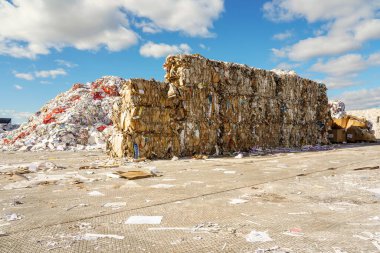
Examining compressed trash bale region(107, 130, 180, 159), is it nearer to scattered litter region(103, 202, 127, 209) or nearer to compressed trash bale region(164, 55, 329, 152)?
compressed trash bale region(164, 55, 329, 152)

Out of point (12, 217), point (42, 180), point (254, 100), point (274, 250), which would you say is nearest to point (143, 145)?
point (42, 180)

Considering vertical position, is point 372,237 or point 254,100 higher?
point 254,100

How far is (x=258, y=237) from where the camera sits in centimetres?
246

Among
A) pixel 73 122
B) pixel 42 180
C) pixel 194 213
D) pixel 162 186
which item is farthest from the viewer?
pixel 73 122

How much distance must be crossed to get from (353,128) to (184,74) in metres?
11.9

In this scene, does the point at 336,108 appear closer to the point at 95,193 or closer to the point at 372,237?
the point at 95,193

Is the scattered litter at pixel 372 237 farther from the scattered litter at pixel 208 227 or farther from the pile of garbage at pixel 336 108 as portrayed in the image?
the pile of garbage at pixel 336 108

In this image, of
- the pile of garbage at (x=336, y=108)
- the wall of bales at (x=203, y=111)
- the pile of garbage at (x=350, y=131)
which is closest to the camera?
the wall of bales at (x=203, y=111)

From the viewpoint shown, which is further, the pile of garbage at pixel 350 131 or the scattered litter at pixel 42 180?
the pile of garbage at pixel 350 131

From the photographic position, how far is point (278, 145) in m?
12.8

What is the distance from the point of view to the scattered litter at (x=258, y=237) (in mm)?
2393

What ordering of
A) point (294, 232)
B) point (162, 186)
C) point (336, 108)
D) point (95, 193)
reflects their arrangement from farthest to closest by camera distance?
point (336, 108) → point (162, 186) → point (95, 193) → point (294, 232)

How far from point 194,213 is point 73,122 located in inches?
537

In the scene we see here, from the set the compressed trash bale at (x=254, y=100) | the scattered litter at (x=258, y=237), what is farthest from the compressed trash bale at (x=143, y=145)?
the scattered litter at (x=258, y=237)
